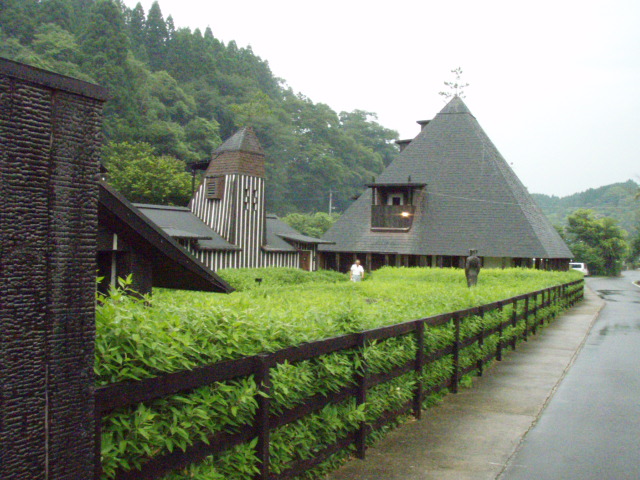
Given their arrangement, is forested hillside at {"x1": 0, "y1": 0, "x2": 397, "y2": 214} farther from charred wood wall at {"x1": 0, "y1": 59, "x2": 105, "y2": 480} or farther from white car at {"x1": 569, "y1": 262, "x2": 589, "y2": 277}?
charred wood wall at {"x1": 0, "y1": 59, "x2": 105, "y2": 480}

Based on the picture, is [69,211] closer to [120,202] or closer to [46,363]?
[46,363]

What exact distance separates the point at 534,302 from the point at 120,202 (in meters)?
14.5

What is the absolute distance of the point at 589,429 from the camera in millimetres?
7949

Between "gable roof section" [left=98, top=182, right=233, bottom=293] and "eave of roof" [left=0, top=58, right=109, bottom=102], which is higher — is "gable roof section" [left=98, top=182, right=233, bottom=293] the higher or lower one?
the lower one

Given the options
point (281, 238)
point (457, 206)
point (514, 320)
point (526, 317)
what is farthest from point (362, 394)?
point (281, 238)

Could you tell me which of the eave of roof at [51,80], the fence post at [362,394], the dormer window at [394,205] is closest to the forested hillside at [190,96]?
the dormer window at [394,205]

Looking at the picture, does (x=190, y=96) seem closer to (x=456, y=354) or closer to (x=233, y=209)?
(x=233, y=209)

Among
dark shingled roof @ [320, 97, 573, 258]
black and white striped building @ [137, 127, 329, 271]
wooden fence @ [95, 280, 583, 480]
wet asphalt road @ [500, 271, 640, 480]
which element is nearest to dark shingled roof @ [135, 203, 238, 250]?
black and white striped building @ [137, 127, 329, 271]

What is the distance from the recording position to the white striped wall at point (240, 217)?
3838 centimetres

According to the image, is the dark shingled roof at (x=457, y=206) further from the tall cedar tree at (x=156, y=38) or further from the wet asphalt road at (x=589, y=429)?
the tall cedar tree at (x=156, y=38)

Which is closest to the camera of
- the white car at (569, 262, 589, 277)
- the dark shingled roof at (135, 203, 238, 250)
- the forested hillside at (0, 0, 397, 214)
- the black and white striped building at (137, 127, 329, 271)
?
the dark shingled roof at (135, 203, 238, 250)

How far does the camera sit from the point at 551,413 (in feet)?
28.5

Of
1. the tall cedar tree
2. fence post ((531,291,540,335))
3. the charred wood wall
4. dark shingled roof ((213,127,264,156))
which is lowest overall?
fence post ((531,291,540,335))

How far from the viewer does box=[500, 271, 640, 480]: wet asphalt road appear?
633 centimetres
